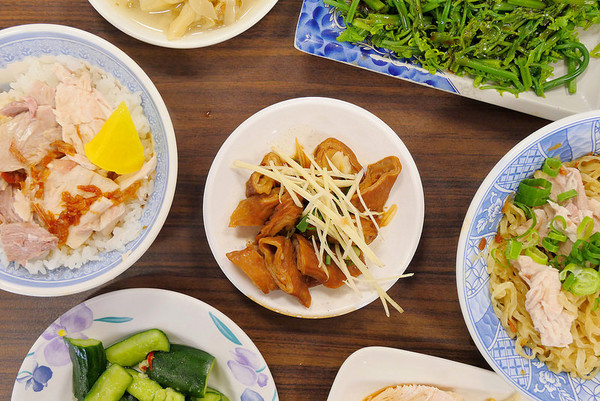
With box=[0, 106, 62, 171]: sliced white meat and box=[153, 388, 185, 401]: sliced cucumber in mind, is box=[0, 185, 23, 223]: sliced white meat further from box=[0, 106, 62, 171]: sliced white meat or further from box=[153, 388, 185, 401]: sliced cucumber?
→ box=[153, 388, 185, 401]: sliced cucumber

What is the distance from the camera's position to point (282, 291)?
73.1 inches

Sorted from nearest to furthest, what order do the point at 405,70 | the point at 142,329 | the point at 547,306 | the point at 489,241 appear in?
the point at 547,306, the point at 489,241, the point at 405,70, the point at 142,329

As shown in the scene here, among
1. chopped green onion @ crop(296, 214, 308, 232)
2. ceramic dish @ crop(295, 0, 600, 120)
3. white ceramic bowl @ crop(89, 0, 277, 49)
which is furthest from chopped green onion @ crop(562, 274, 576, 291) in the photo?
white ceramic bowl @ crop(89, 0, 277, 49)

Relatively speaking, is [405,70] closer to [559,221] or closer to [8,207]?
[559,221]

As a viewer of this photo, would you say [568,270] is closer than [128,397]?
Yes

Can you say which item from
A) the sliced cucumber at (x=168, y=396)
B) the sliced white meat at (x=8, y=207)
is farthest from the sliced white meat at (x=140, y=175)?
the sliced cucumber at (x=168, y=396)

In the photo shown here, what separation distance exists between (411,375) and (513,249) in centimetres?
64

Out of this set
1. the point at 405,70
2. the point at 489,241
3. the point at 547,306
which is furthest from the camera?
the point at 405,70

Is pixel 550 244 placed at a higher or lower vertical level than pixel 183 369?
higher

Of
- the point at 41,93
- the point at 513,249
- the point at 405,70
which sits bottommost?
the point at 513,249

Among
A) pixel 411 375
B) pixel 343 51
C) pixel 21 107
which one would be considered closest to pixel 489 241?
pixel 411 375

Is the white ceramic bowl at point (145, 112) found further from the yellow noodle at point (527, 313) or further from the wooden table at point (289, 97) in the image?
the yellow noodle at point (527, 313)

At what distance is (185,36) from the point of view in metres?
1.84

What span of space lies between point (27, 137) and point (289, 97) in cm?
99
